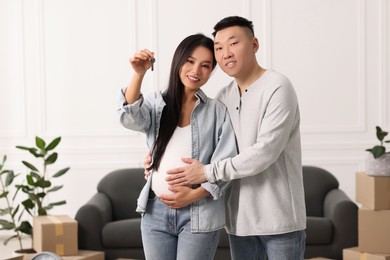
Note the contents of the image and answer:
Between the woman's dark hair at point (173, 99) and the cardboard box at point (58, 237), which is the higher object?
the woman's dark hair at point (173, 99)

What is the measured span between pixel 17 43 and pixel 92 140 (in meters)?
1.03

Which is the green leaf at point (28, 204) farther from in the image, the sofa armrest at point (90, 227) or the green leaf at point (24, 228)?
the sofa armrest at point (90, 227)

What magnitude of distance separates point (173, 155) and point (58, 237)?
2.12 m

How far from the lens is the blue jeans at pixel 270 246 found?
228cm

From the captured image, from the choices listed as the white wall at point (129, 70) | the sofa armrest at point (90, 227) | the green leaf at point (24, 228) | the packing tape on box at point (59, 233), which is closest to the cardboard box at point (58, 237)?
the packing tape on box at point (59, 233)

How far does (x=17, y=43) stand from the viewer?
18.5 ft

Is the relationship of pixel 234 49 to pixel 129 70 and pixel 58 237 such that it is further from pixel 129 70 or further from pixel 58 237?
pixel 129 70

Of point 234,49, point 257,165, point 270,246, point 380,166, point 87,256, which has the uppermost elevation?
point 234,49

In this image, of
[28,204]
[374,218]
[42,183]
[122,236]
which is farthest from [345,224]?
[28,204]

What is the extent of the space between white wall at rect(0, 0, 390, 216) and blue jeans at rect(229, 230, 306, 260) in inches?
125

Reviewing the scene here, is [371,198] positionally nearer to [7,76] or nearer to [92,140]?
[92,140]

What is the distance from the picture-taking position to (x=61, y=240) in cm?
415

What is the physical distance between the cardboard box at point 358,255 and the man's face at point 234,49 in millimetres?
1922

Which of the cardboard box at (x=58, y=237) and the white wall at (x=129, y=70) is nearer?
the cardboard box at (x=58, y=237)
